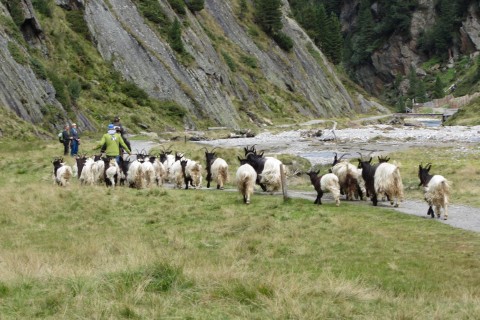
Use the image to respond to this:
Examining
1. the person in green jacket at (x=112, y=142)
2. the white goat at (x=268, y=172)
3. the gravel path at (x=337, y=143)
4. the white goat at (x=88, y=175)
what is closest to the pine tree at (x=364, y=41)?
the gravel path at (x=337, y=143)

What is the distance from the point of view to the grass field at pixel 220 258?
8.06 m

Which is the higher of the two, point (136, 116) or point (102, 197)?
point (136, 116)

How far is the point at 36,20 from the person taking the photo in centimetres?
5188

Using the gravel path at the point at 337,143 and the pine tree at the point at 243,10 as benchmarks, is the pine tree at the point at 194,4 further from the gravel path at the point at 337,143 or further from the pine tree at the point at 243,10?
the gravel path at the point at 337,143

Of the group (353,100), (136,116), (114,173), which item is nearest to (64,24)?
(136,116)

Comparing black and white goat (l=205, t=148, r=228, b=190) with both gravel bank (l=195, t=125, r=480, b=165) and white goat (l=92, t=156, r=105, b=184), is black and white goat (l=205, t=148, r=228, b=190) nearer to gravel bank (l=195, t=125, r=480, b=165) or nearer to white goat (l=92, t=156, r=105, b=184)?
white goat (l=92, t=156, r=105, b=184)

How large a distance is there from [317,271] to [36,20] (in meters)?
47.1

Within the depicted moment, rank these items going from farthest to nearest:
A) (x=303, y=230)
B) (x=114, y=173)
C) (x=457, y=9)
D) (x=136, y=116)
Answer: (x=457, y=9)
(x=136, y=116)
(x=114, y=173)
(x=303, y=230)

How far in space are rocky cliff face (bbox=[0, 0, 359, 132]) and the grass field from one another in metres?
22.2

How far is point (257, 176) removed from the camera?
23391mm

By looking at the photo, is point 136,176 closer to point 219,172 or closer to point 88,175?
point 88,175

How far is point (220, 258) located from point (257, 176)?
429 inches

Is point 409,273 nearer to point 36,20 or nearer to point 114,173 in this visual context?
point 114,173

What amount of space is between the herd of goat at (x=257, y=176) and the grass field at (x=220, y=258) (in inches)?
34.0
